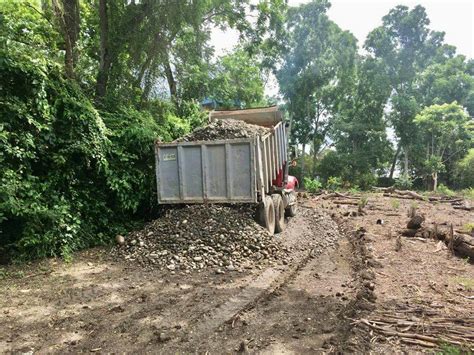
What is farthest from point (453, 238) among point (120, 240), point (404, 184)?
point (404, 184)

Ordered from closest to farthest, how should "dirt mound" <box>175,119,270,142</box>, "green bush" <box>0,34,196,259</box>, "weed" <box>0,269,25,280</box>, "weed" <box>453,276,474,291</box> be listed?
"weed" <box>453,276,474,291</box> → "weed" <box>0,269,25,280</box> → "green bush" <box>0,34,196,259</box> → "dirt mound" <box>175,119,270,142</box>

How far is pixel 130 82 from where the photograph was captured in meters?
10.3

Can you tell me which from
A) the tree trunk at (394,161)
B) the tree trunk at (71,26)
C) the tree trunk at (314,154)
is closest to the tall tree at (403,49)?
the tree trunk at (394,161)

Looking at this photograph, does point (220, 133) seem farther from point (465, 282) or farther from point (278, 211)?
point (465, 282)

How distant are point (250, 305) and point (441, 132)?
26.6 meters

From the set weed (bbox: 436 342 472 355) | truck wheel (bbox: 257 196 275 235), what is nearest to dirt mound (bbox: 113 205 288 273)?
truck wheel (bbox: 257 196 275 235)

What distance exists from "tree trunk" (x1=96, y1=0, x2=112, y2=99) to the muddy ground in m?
4.56

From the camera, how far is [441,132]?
26266 millimetres

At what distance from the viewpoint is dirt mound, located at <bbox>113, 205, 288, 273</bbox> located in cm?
630

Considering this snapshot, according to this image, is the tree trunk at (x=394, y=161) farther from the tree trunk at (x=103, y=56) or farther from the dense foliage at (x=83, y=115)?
the tree trunk at (x=103, y=56)

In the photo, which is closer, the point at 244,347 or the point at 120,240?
the point at 244,347

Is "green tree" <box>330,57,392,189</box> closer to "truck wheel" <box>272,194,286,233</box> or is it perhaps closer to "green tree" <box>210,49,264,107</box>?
"green tree" <box>210,49,264,107</box>

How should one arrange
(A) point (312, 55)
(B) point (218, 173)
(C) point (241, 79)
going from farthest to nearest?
1. (A) point (312, 55)
2. (C) point (241, 79)
3. (B) point (218, 173)

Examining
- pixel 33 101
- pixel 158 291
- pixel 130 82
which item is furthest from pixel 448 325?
pixel 130 82
